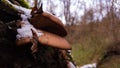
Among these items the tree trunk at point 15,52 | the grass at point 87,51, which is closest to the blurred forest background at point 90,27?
the grass at point 87,51

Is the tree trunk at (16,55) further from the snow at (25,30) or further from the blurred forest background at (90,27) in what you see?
the blurred forest background at (90,27)

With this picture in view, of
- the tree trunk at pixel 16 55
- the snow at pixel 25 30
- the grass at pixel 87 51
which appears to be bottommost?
the grass at pixel 87 51

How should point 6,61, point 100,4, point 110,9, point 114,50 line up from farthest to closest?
point 100,4
point 110,9
point 114,50
point 6,61

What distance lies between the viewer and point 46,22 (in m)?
2.18

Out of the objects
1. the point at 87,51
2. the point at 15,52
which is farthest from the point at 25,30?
the point at 87,51

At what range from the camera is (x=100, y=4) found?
1477 centimetres

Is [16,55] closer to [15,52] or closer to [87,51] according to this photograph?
[15,52]

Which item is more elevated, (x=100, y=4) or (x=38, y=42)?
(x=38, y=42)

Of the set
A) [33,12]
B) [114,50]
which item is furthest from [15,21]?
[114,50]

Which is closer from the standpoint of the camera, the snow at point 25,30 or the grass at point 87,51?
the snow at point 25,30

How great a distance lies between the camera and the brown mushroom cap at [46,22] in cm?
215

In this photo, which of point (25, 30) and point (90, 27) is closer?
point (25, 30)

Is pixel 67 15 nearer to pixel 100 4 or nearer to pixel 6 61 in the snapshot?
pixel 100 4

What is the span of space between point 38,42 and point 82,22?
15205 millimetres
